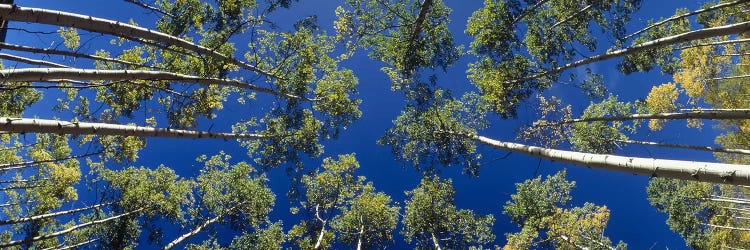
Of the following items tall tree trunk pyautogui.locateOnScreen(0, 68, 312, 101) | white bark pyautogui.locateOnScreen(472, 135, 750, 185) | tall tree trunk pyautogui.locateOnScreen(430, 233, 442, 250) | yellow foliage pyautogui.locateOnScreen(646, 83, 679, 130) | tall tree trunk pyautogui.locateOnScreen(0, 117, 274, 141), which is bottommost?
white bark pyautogui.locateOnScreen(472, 135, 750, 185)

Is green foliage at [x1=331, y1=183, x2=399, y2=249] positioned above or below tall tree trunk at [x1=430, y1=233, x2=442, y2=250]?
above

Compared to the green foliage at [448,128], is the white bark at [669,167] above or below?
below

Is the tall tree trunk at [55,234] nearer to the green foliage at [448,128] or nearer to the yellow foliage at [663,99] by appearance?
the green foliage at [448,128]

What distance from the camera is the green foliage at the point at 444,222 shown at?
18156mm

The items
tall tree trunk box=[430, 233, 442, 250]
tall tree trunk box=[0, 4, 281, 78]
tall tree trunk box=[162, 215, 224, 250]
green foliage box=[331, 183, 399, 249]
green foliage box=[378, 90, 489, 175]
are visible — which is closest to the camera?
tall tree trunk box=[0, 4, 281, 78]

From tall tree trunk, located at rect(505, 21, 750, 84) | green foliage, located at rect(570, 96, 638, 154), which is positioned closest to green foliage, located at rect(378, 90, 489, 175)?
tall tree trunk, located at rect(505, 21, 750, 84)

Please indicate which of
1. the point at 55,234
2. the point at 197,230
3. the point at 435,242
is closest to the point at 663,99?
the point at 435,242

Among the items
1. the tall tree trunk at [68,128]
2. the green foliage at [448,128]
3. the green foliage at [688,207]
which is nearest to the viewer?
the tall tree trunk at [68,128]

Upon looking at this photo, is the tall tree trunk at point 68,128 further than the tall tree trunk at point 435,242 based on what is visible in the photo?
No

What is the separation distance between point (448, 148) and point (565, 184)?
23.8ft

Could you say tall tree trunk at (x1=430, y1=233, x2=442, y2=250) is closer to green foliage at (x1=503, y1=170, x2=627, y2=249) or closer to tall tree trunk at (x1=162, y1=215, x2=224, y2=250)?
green foliage at (x1=503, y1=170, x2=627, y2=249)

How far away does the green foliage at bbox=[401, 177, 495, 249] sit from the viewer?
18.2 metres

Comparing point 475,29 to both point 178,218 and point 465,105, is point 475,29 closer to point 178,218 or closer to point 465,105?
point 465,105

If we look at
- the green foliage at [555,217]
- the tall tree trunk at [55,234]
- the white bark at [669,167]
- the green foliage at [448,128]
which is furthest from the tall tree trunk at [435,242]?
the white bark at [669,167]
